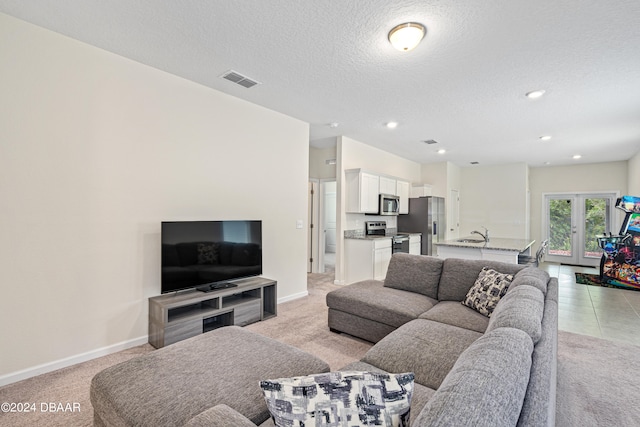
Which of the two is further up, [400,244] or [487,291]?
[400,244]

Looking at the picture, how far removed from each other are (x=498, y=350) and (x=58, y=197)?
128 inches

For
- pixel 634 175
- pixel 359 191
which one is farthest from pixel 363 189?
pixel 634 175

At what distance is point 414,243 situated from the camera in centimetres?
669

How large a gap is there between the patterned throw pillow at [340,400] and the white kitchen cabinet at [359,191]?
453 centimetres

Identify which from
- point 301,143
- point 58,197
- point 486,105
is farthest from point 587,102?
point 58,197

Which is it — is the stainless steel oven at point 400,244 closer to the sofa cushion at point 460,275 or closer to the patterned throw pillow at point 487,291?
the sofa cushion at point 460,275

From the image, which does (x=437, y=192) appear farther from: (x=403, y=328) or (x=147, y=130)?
(x=147, y=130)

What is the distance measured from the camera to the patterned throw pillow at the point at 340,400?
2.82ft

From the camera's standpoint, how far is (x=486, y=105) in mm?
3812

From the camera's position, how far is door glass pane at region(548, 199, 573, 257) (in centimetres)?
804

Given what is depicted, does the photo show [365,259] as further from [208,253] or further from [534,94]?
[534,94]

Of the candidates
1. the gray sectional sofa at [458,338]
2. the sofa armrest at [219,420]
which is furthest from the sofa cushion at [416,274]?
the sofa armrest at [219,420]

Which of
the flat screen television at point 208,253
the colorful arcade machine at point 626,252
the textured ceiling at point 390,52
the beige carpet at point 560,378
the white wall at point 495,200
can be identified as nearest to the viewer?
the beige carpet at point 560,378

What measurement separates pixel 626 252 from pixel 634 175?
6.86 ft
